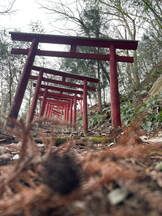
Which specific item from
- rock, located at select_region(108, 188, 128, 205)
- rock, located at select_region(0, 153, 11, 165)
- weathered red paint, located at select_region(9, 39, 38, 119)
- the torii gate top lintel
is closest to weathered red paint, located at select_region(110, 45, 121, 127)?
the torii gate top lintel

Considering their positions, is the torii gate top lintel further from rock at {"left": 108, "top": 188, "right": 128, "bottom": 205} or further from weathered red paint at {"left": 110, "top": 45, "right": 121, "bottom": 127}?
rock at {"left": 108, "top": 188, "right": 128, "bottom": 205}

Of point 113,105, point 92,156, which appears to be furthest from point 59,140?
point 92,156

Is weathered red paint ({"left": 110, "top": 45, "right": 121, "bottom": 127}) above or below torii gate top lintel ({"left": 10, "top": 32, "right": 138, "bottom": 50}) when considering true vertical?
below

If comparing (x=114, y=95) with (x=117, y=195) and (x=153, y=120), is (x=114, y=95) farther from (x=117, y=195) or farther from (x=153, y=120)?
(x=117, y=195)

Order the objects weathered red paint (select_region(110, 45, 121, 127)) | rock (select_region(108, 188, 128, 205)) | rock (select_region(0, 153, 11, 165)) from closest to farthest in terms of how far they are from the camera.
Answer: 1. rock (select_region(108, 188, 128, 205))
2. rock (select_region(0, 153, 11, 165))
3. weathered red paint (select_region(110, 45, 121, 127))

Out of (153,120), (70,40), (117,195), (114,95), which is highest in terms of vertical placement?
(70,40)

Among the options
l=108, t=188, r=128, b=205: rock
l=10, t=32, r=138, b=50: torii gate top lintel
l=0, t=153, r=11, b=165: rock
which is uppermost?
l=10, t=32, r=138, b=50: torii gate top lintel

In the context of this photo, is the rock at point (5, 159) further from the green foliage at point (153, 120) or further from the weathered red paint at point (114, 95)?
the green foliage at point (153, 120)

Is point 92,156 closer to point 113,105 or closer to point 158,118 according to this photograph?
point 113,105

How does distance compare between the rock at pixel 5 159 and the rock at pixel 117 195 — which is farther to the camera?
the rock at pixel 5 159

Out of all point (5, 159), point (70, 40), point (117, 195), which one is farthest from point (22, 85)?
point (117, 195)

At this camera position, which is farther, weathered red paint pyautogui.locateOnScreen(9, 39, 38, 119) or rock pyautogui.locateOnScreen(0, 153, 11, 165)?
weathered red paint pyautogui.locateOnScreen(9, 39, 38, 119)

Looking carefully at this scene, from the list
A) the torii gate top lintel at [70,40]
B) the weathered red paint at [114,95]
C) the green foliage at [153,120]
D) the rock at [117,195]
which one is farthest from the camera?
the green foliage at [153,120]

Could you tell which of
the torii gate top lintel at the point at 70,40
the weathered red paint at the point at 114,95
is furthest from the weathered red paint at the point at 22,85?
the weathered red paint at the point at 114,95
